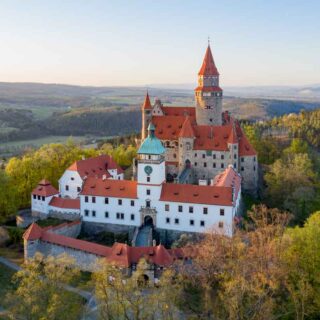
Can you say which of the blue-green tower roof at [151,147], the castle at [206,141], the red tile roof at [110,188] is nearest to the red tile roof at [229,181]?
the castle at [206,141]

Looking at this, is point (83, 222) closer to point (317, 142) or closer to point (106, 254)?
point (106, 254)

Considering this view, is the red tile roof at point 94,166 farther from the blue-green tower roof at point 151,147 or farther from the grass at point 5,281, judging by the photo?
the grass at point 5,281

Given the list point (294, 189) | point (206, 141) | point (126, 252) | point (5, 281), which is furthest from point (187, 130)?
point (5, 281)

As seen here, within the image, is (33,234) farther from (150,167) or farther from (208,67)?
(208,67)

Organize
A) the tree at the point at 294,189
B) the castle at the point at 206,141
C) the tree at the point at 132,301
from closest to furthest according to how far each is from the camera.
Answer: the tree at the point at 132,301, the tree at the point at 294,189, the castle at the point at 206,141

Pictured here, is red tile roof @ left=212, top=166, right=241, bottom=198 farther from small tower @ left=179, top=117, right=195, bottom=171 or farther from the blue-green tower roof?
the blue-green tower roof

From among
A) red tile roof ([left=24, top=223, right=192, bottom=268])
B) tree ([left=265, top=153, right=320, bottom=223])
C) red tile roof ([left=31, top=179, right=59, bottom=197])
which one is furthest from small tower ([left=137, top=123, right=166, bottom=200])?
tree ([left=265, top=153, right=320, bottom=223])
